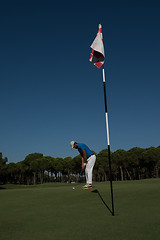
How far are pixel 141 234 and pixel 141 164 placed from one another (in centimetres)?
7821

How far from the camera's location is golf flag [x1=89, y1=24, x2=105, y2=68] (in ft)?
29.1

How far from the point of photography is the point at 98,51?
28.9 feet

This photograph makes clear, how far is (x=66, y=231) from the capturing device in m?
4.73

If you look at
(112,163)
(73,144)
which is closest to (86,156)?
(73,144)

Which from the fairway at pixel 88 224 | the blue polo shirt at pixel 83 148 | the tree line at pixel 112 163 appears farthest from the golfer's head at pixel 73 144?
the tree line at pixel 112 163

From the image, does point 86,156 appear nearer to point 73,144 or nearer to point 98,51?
point 73,144

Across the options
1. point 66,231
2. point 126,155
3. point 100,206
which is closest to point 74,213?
point 100,206

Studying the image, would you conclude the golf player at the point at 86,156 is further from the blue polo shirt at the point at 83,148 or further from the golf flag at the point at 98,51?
the golf flag at the point at 98,51

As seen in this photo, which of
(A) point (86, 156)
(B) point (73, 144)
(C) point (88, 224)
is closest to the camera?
(C) point (88, 224)

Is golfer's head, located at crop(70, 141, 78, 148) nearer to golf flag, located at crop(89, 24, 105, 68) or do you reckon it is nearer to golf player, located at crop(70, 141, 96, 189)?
golf player, located at crop(70, 141, 96, 189)

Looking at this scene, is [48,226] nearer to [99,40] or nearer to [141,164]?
[99,40]

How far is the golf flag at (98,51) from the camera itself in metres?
8.87

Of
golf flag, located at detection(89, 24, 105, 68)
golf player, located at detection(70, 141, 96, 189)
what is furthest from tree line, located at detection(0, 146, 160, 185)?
golf flag, located at detection(89, 24, 105, 68)

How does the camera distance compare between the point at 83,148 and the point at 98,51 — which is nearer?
the point at 98,51
